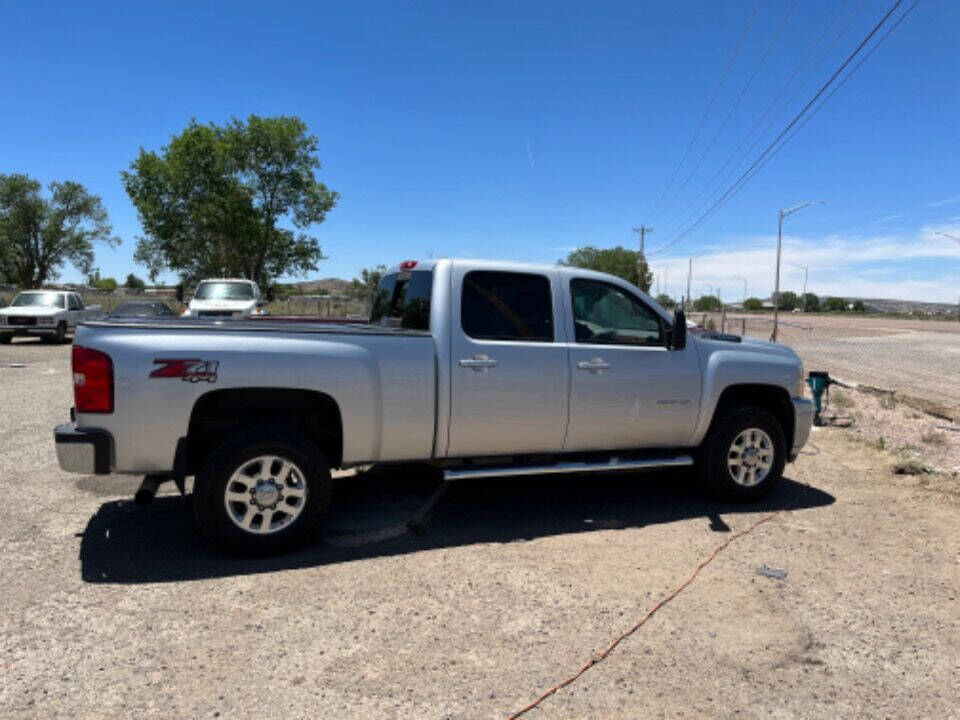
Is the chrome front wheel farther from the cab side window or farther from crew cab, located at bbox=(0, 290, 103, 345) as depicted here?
crew cab, located at bbox=(0, 290, 103, 345)

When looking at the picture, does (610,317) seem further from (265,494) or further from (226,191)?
(226,191)

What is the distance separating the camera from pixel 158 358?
159 inches

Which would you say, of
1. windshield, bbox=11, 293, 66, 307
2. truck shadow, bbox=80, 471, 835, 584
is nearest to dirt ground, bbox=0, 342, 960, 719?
truck shadow, bbox=80, 471, 835, 584

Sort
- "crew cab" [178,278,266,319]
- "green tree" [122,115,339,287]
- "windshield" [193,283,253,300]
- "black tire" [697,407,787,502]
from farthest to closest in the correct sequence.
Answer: "green tree" [122,115,339,287]
"windshield" [193,283,253,300]
"crew cab" [178,278,266,319]
"black tire" [697,407,787,502]

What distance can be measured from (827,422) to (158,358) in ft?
27.6

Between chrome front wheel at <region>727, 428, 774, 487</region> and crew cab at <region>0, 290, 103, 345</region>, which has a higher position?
crew cab at <region>0, 290, 103, 345</region>

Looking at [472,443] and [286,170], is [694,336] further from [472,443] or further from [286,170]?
[286,170]

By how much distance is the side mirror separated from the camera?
518cm

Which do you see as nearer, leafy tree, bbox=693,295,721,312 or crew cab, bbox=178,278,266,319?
crew cab, bbox=178,278,266,319

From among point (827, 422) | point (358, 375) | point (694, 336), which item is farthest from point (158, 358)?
point (827, 422)

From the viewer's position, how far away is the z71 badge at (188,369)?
4.05 metres

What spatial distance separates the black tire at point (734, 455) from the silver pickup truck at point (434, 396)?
0.05 ft

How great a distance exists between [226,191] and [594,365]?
34005 mm

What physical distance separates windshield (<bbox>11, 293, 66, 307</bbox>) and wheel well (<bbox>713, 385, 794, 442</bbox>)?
22672 millimetres
